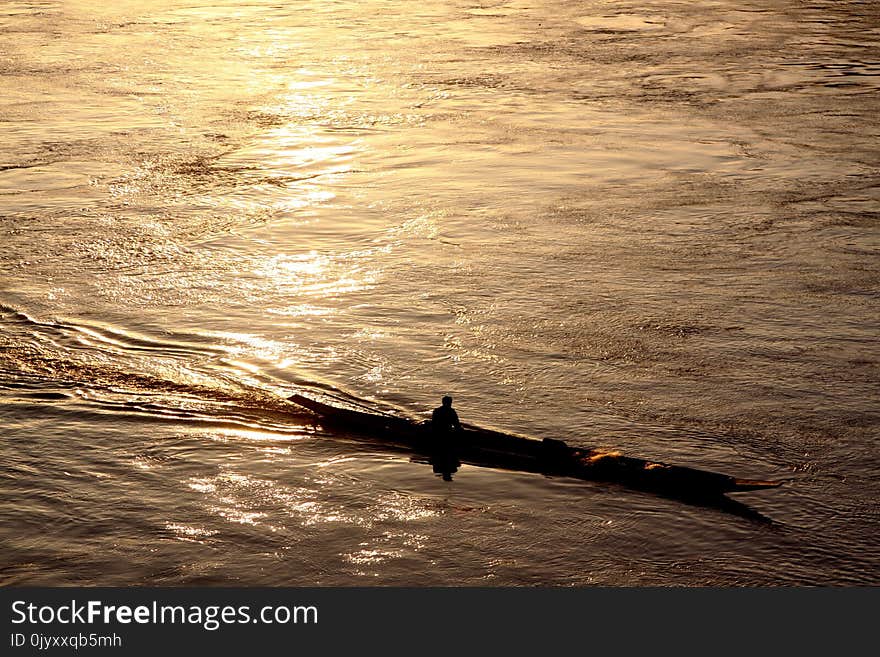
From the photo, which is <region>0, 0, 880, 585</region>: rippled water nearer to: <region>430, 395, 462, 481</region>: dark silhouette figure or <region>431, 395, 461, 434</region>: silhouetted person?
<region>430, 395, 462, 481</region>: dark silhouette figure

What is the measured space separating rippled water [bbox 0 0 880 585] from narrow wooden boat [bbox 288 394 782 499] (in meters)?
0.23

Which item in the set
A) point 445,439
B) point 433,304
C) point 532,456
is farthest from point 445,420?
point 433,304

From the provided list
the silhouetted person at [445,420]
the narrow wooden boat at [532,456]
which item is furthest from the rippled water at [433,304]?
the silhouetted person at [445,420]


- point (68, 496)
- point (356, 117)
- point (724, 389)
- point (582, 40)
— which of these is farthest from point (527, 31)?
point (68, 496)

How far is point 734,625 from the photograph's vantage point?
1179 centimetres

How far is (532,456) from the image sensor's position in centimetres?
1445

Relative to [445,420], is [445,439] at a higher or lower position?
lower

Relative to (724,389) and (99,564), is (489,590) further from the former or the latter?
(724,389)

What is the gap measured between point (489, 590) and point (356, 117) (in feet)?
69.8

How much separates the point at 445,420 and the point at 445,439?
0.25m

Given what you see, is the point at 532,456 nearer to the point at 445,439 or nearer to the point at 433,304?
the point at 445,439

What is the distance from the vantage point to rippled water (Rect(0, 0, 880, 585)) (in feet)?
44.9

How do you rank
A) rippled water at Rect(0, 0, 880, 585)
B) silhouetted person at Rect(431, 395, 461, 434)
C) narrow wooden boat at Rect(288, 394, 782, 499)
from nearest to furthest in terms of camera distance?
rippled water at Rect(0, 0, 880, 585) → narrow wooden boat at Rect(288, 394, 782, 499) → silhouetted person at Rect(431, 395, 461, 434)

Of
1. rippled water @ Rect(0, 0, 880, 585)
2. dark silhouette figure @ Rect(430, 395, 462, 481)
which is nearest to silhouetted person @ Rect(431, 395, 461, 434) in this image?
dark silhouette figure @ Rect(430, 395, 462, 481)
